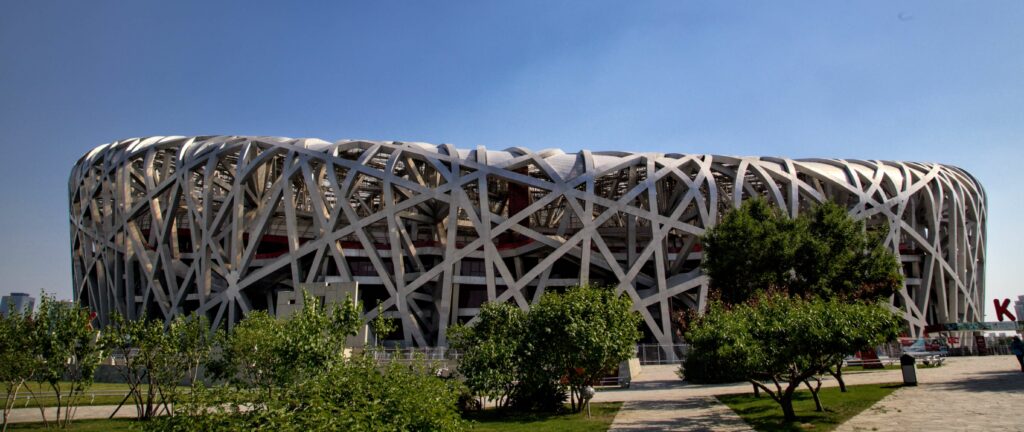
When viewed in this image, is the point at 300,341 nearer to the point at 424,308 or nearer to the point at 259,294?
the point at 424,308

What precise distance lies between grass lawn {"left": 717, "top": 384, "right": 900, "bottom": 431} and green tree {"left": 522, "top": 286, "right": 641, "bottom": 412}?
3.79m

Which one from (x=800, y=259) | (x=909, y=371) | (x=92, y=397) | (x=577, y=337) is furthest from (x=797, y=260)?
(x=92, y=397)

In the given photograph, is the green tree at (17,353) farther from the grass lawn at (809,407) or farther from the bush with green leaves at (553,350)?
the grass lawn at (809,407)

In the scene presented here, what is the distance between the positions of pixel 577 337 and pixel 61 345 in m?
15.1

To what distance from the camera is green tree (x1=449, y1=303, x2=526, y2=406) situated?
17.2 metres

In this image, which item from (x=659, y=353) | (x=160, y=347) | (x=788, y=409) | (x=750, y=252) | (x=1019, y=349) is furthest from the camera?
(x=659, y=353)

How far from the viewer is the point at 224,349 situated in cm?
1778

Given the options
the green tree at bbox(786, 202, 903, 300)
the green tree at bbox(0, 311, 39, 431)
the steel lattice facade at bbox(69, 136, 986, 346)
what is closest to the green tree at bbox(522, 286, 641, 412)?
the green tree at bbox(786, 202, 903, 300)

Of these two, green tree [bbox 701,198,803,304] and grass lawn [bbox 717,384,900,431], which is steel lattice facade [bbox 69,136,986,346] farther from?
grass lawn [bbox 717,384,900,431]

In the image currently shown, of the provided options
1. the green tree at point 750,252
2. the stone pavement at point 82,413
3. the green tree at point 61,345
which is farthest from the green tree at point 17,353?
the green tree at point 750,252

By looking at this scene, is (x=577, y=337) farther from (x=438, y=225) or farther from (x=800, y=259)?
(x=438, y=225)

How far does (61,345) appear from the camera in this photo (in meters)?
17.4

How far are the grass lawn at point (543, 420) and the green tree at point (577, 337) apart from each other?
894 millimetres

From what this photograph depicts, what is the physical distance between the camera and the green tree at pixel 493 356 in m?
17.2
